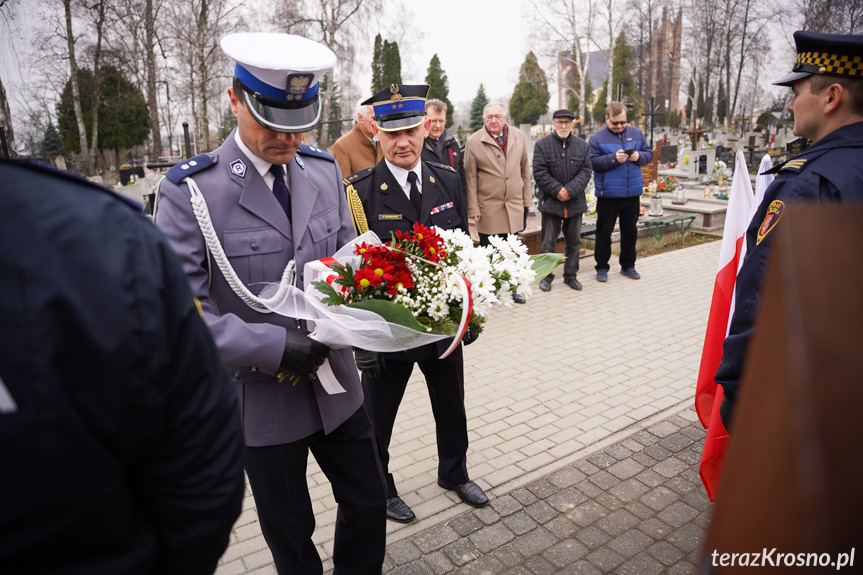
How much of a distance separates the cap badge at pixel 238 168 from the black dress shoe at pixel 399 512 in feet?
6.78

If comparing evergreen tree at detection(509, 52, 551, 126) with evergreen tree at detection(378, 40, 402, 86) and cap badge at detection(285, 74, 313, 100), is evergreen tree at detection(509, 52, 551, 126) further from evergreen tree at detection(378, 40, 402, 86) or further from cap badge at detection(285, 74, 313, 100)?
cap badge at detection(285, 74, 313, 100)

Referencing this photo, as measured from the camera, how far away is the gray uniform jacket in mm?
2143

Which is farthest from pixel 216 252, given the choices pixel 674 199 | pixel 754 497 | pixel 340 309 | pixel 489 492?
pixel 674 199

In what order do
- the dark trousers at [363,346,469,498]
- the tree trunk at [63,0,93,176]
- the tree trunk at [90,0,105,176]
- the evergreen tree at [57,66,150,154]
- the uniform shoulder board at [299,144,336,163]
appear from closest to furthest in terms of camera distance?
the uniform shoulder board at [299,144,336,163] → the dark trousers at [363,346,469,498] → the tree trunk at [63,0,93,176] → the tree trunk at [90,0,105,176] → the evergreen tree at [57,66,150,154]

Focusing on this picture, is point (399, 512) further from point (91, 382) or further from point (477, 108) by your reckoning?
point (477, 108)

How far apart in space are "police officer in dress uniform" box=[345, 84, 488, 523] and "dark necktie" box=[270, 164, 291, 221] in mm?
913

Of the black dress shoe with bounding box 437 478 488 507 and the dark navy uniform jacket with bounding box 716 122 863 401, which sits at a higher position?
the dark navy uniform jacket with bounding box 716 122 863 401

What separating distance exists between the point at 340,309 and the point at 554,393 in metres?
3.11

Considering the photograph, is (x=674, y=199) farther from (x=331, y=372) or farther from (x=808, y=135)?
(x=331, y=372)

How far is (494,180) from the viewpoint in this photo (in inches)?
282

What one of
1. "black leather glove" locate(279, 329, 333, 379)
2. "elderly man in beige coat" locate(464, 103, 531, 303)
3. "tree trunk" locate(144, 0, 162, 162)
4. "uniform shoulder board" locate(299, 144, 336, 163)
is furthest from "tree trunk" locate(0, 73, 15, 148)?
"tree trunk" locate(144, 0, 162, 162)

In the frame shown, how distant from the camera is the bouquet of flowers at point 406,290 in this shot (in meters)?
2.22

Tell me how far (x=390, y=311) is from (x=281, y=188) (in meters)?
0.71

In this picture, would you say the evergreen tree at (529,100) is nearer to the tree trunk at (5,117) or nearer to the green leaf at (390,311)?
the tree trunk at (5,117)
